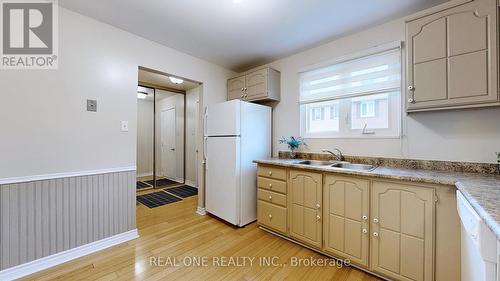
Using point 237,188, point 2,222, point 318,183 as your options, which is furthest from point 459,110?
point 2,222

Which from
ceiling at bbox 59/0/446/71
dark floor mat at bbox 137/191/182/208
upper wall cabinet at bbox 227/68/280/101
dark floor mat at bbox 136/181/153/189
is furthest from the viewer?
dark floor mat at bbox 136/181/153/189

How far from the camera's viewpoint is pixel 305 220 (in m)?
2.02

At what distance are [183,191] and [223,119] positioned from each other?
230 cm

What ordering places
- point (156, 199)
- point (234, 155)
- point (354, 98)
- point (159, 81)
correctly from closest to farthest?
point (354, 98) → point (234, 155) → point (156, 199) → point (159, 81)

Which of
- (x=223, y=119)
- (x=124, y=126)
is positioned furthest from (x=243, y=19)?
(x=124, y=126)

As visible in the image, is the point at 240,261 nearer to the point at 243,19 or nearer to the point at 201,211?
the point at 201,211

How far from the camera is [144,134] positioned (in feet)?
16.0

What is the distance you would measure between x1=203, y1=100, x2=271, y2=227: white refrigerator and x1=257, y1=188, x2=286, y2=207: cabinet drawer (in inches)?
8.6

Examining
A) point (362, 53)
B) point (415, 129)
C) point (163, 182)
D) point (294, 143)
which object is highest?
point (362, 53)

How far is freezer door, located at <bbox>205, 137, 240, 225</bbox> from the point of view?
2.49 metres

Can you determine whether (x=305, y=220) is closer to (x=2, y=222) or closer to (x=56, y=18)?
(x=2, y=222)

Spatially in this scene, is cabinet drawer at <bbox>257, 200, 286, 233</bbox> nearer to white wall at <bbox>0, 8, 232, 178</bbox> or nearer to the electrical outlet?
white wall at <bbox>0, 8, 232, 178</bbox>

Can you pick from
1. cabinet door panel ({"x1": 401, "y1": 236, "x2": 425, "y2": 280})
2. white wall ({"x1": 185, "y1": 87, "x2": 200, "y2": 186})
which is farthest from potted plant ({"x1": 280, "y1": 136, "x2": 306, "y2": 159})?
white wall ({"x1": 185, "y1": 87, "x2": 200, "y2": 186})

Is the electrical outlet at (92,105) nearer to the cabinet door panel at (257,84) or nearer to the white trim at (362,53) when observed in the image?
the cabinet door panel at (257,84)
